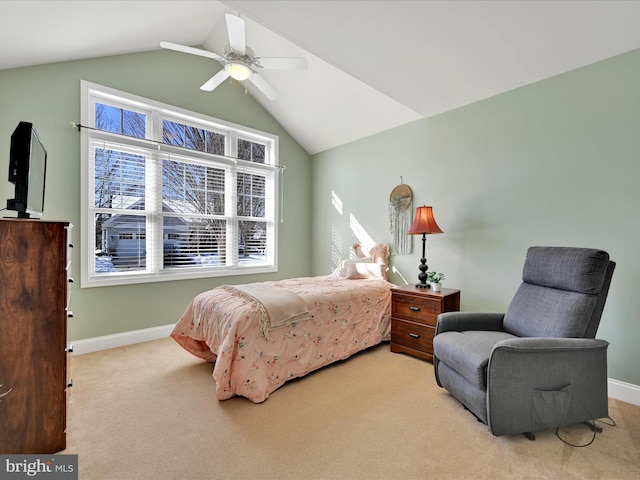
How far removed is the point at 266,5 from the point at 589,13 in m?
2.15

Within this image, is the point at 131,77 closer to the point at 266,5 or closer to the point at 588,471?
the point at 266,5

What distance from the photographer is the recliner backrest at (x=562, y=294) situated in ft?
6.07

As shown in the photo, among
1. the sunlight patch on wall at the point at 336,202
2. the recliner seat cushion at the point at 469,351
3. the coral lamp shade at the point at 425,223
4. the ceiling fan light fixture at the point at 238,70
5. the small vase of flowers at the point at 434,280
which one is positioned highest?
the ceiling fan light fixture at the point at 238,70

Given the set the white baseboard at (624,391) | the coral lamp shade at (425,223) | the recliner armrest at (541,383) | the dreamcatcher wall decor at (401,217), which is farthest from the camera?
the dreamcatcher wall decor at (401,217)

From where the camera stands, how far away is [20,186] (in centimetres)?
156

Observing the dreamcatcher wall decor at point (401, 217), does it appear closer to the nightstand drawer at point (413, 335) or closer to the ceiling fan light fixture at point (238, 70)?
the nightstand drawer at point (413, 335)

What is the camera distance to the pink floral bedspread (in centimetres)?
214

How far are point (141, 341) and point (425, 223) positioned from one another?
3422 millimetres

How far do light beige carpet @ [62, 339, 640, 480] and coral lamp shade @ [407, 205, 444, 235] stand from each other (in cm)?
139

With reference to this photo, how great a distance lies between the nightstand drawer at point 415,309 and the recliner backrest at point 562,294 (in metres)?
0.62

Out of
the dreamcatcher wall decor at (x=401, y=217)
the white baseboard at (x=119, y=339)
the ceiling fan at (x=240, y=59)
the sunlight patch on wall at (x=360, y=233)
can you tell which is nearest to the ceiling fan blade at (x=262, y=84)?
the ceiling fan at (x=240, y=59)

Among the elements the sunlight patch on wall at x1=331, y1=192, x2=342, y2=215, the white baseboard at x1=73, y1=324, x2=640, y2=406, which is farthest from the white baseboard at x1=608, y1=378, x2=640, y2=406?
the sunlight patch on wall at x1=331, y1=192, x2=342, y2=215

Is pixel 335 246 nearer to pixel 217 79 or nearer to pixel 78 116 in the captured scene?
pixel 217 79

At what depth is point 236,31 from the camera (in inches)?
85.9
